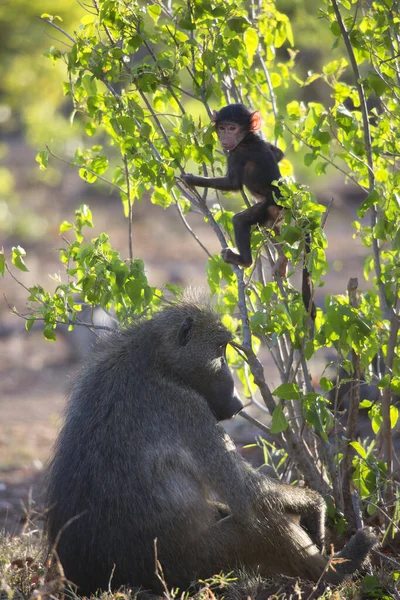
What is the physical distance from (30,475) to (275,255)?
3.31m

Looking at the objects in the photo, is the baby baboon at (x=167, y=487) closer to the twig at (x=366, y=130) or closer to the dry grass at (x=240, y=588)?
the dry grass at (x=240, y=588)

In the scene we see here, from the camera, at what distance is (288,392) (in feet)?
10.4

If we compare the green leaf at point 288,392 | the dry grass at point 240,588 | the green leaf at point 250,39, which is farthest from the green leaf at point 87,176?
the dry grass at point 240,588

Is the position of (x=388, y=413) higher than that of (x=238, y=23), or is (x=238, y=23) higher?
(x=238, y=23)

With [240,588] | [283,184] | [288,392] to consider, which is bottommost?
[240,588]

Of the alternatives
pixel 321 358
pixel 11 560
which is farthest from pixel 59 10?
pixel 11 560

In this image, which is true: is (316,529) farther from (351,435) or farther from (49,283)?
(49,283)

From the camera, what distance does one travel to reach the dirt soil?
21.6ft

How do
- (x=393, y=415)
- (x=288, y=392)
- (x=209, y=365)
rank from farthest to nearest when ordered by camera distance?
(x=393, y=415) → (x=209, y=365) → (x=288, y=392)

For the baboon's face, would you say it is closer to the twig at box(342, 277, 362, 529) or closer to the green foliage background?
the green foliage background

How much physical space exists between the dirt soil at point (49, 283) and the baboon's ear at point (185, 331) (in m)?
0.31

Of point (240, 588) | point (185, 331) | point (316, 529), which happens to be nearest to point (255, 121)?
point (185, 331)

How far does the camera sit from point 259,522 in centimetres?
321

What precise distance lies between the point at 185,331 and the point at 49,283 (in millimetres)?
9263
